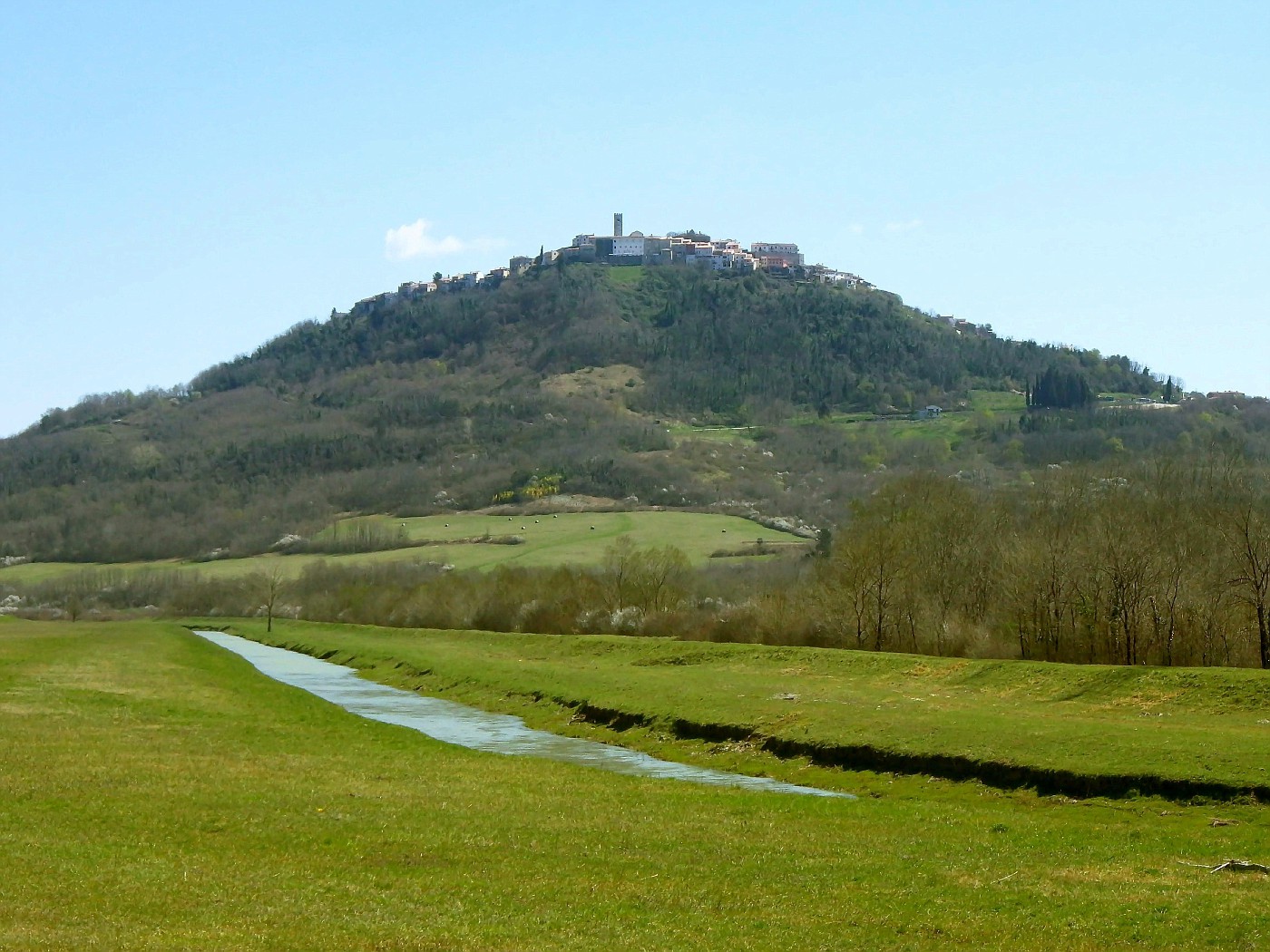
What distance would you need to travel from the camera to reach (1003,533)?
258 ft

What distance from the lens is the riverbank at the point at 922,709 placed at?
32812 mm

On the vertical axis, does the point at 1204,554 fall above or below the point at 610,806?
above

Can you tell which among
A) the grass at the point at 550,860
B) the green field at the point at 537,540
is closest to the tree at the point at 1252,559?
the grass at the point at 550,860

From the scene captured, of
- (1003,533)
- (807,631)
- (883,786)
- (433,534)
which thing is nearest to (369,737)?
(883,786)

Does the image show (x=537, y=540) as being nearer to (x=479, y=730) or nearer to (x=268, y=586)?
(x=268, y=586)

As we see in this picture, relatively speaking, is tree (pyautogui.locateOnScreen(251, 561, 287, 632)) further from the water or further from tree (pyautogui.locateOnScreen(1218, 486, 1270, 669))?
tree (pyautogui.locateOnScreen(1218, 486, 1270, 669))

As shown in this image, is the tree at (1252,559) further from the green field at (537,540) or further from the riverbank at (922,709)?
the green field at (537,540)

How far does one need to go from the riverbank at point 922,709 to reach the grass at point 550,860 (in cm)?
152

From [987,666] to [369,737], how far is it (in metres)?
28.1

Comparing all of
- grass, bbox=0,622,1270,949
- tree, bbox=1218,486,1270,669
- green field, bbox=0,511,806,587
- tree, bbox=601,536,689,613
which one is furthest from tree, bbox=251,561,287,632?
grass, bbox=0,622,1270,949

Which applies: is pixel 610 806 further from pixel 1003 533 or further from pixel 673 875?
pixel 1003 533

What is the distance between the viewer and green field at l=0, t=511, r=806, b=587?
494 feet

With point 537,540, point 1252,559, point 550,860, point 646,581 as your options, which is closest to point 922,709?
point 1252,559

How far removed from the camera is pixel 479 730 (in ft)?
171
